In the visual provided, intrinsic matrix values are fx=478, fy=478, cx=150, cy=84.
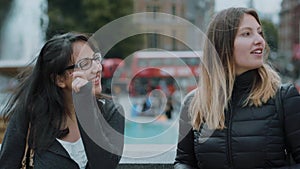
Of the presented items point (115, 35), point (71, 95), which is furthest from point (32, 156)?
point (115, 35)

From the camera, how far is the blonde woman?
1646 mm

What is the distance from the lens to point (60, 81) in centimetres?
183

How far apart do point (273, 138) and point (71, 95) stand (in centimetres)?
78

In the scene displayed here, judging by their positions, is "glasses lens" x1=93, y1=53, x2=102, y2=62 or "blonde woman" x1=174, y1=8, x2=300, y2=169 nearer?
"blonde woman" x1=174, y1=8, x2=300, y2=169

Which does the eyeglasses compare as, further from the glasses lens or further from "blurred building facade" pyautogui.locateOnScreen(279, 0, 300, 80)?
"blurred building facade" pyautogui.locateOnScreen(279, 0, 300, 80)

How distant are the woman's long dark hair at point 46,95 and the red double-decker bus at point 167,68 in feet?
1.79

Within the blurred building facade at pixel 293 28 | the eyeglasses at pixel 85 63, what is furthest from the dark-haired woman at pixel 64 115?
the blurred building facade at pixel 293 28

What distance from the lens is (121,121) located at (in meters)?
1.81

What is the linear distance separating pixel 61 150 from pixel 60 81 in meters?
0.26

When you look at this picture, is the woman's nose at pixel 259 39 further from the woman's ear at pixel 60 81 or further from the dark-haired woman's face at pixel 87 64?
the woman's ear at pixel 60 81

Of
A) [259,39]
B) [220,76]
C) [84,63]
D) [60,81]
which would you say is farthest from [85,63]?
[259,39]

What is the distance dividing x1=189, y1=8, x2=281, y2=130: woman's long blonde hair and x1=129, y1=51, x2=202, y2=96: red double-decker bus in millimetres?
139

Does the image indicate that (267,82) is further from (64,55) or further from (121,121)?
(64,55)

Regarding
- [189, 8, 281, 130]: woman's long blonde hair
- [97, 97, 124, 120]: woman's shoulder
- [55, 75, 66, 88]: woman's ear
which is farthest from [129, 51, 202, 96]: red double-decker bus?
[55, 75, 66, 88]: woman's ear
